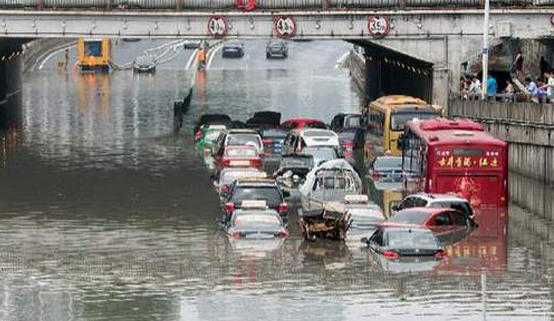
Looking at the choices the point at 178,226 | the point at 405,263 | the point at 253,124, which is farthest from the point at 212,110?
the point at 405,263

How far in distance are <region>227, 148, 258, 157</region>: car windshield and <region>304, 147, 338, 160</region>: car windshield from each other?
7.61 feet

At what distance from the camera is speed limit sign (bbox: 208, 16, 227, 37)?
89.8m

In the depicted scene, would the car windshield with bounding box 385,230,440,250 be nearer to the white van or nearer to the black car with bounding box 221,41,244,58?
the white van

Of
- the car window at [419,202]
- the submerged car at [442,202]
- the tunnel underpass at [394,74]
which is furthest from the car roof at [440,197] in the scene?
the tunnel underpass at [394,74]

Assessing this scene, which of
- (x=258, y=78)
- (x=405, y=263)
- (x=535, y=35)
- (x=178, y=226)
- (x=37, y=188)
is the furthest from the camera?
(x=258, y=78)

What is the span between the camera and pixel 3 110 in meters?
119

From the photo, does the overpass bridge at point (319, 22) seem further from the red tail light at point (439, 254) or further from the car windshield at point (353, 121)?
the red tail light at point (439, 254)

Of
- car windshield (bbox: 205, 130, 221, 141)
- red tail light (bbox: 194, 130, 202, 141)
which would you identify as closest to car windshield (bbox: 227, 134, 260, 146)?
car windshield (bbox: 205, 130, 221, 141)

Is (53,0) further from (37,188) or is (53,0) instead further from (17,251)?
(17,251)

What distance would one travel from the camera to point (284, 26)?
296 feet

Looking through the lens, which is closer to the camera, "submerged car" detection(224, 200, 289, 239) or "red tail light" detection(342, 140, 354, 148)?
"submerged car" detection(224, 200, 289, 239)

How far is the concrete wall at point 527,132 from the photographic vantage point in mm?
71438

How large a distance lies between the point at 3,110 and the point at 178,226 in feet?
193

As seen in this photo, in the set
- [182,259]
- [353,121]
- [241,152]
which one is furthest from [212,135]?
[182,259]
